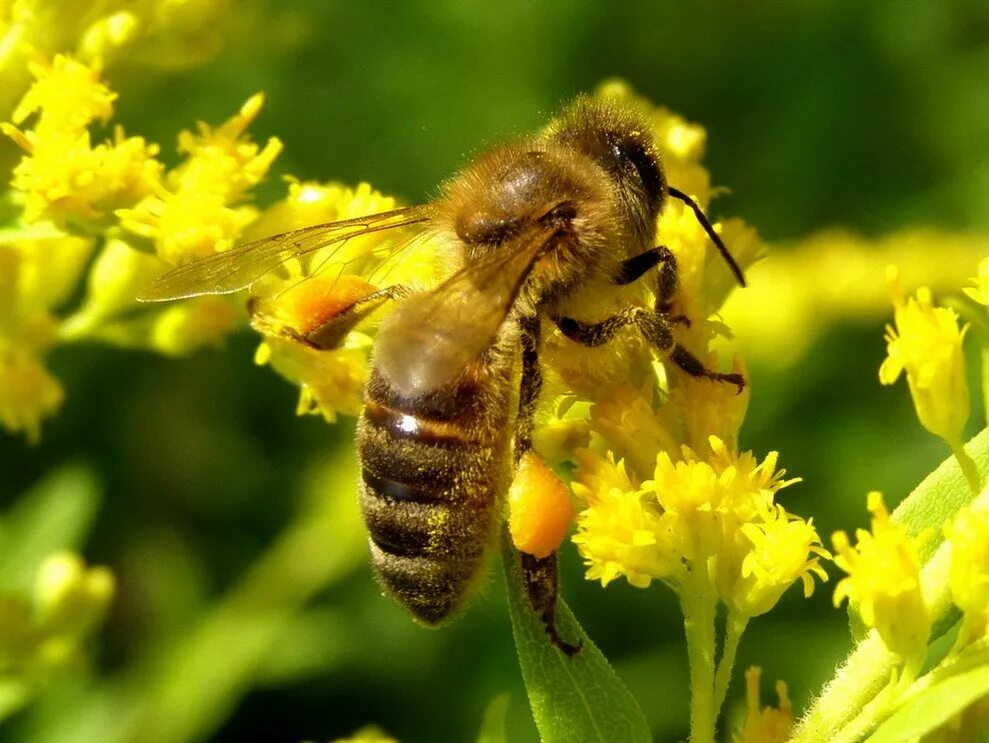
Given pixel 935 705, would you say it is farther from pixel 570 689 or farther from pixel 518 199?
pixel 518 199

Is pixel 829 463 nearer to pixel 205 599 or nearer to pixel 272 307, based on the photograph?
pixel 205 599

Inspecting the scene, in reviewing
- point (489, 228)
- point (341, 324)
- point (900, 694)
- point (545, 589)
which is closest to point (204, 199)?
point (341, 324)

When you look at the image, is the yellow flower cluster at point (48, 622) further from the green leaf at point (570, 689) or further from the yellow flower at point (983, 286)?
the yellow flower at point (983, 286)

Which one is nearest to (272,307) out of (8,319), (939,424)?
(8,319)

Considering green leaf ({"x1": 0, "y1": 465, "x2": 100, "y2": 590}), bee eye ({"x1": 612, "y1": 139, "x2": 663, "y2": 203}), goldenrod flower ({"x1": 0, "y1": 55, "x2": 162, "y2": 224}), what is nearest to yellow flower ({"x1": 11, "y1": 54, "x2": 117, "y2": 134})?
goldenrod flower ({"x1": 0, "y1": 55, "x2": 162, "y2": 224})

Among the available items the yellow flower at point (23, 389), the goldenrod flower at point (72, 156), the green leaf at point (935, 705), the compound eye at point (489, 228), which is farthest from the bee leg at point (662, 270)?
the yellow flower at point (23, 389)

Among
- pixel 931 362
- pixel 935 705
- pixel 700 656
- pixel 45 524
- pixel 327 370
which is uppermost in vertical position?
pixel 45 524

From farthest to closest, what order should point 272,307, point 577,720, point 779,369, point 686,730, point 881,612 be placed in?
point 779,369, point 686,730, point 272,307, point 577,720, point 881,612
